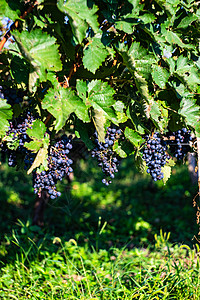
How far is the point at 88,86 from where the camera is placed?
1530 millimetres

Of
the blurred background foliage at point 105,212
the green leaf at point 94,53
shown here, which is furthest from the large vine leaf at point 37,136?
the blurred background foliage at point 105,212

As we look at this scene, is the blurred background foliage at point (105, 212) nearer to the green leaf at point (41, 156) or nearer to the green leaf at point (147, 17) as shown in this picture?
the green leaf at point (41, 156)

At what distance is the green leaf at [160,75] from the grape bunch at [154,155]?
1.15ft

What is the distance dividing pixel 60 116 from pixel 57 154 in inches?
16.1

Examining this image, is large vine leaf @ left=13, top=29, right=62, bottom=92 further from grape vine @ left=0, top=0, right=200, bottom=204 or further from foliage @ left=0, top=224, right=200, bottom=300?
foliage @ left=0, top=224, right=200, bottom=300

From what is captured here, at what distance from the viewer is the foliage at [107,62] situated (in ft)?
4.33

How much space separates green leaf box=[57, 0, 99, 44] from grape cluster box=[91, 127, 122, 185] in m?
0.63

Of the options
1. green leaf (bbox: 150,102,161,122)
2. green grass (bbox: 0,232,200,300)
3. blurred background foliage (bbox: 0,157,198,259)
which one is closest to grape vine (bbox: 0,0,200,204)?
green leaf (bbox: 150,102,161,122)

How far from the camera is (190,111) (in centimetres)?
172

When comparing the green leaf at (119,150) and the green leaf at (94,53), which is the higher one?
the green leaf at (94,53)

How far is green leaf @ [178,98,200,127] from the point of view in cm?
170

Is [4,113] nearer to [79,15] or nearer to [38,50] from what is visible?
[38,50]

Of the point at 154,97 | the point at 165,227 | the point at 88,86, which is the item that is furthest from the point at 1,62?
the point at 165,227

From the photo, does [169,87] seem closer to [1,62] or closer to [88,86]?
[88,86]
